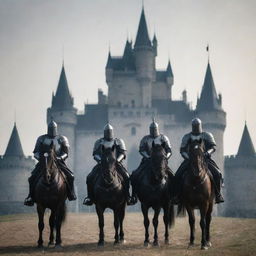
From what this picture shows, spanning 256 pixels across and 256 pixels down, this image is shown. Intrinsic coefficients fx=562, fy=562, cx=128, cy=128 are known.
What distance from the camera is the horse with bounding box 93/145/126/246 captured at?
15586 millimetres

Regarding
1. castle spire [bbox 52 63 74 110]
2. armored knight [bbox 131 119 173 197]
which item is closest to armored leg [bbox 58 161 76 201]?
armored knight [bbox 131 119 173 197]

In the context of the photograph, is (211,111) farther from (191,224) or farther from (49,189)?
(49,189)

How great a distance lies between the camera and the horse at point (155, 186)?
15516 mm

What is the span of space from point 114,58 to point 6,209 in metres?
28.5

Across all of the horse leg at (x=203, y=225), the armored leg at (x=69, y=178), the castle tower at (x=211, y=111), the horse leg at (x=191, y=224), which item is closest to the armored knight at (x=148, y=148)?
the horse leg at (x=191, y=224)

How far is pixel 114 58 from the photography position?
86.2m

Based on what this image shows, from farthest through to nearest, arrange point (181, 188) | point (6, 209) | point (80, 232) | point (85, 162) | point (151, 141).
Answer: point (85, 162)
point (6, 209)
point (80, 232)
point (151, 141)
point (181, 188)

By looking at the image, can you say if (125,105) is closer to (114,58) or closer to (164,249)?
(114,58)

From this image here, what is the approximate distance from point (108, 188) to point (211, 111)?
64725 mm

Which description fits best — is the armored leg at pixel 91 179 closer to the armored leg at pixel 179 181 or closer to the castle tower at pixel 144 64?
the armored leg at pixel 179 181

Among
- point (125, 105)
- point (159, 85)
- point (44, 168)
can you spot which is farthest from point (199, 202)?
point (159, 85)

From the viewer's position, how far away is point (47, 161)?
1535 cm

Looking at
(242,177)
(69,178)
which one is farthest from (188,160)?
(242,177)

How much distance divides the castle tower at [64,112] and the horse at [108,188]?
207 feet
